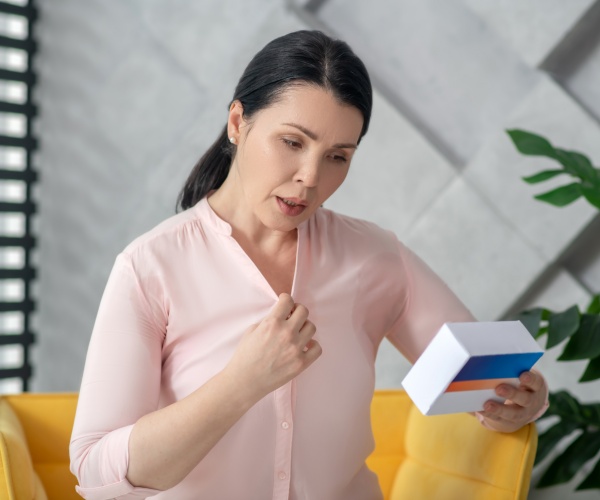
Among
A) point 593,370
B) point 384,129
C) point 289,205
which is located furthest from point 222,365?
point 384,129

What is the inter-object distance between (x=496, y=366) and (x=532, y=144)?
2.30 ft

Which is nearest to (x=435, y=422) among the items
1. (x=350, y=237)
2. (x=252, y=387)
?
(x=350, y=237)

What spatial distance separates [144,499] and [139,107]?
1.79 metres

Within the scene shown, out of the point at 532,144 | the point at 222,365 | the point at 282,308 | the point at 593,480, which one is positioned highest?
the point at 532,144

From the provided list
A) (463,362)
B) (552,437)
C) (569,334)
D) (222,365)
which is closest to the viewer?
(463,362)

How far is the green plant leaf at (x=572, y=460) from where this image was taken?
177 centimetres

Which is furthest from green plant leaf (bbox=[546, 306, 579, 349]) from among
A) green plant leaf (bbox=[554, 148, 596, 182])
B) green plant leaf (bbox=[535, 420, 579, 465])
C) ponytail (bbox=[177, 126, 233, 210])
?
ponytail (bbox=[177, 126, 233, 210])

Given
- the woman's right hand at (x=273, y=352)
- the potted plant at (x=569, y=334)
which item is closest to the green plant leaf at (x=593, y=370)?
the potted plant at (x=569, y=334)

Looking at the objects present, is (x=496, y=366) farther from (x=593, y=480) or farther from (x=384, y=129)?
(x=384, y=129)

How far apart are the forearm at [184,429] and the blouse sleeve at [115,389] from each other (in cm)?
3

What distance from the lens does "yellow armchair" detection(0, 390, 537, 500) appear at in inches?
51.9

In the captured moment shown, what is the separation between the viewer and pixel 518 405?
126 centimetres

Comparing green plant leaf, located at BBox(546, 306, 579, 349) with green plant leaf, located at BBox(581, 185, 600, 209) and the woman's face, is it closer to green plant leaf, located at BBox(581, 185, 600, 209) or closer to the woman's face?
green plant leaf, located at BBox(581, 185, 600, 209)

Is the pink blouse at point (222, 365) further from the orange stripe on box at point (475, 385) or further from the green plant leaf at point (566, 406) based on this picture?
the green plant leaf at point (566, 406)
